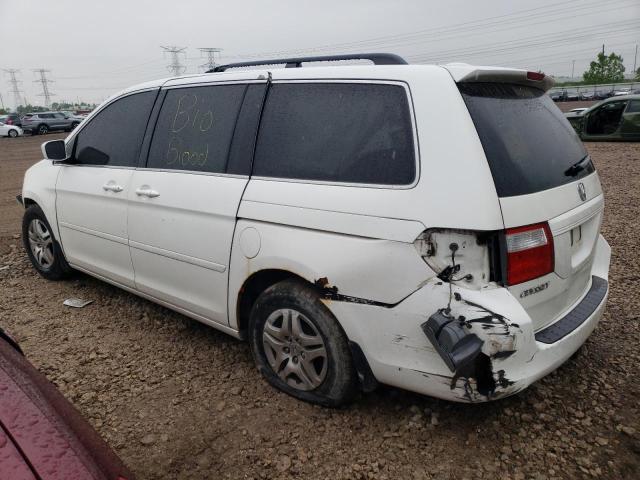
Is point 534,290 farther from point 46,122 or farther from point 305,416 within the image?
point 46,122

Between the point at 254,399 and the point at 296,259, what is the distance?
0.93m

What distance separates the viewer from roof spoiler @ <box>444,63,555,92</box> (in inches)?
86.3

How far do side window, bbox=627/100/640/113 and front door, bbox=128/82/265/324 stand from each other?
43.7 feet

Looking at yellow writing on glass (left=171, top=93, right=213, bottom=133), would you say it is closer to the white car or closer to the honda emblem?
the honda emblem

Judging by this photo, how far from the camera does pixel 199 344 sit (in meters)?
3.44

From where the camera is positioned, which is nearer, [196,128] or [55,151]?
[196,128]

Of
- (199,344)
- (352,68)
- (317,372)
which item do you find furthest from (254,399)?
(352,68)

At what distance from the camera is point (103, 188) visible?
3.56 meters

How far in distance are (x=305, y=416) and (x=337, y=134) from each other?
1489mm

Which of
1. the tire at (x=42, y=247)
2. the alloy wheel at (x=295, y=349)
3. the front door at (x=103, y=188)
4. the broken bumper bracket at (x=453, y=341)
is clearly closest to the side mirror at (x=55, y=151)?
the front door at (x=103, y=188)

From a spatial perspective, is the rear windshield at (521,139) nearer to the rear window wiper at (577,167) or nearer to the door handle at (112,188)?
the rear window wiper at (577,167)

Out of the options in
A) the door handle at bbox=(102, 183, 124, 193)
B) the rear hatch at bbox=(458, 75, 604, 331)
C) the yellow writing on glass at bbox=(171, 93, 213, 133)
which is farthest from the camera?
the door handle at bbox=(102, 183, 124, 193)

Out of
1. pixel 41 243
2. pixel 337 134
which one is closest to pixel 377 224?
pixel 337 134

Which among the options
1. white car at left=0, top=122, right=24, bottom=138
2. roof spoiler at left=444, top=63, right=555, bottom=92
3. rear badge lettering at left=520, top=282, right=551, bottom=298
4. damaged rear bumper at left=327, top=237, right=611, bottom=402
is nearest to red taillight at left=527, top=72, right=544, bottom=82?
roof spoiler at left=444, top=63, right=555, bottom=92
